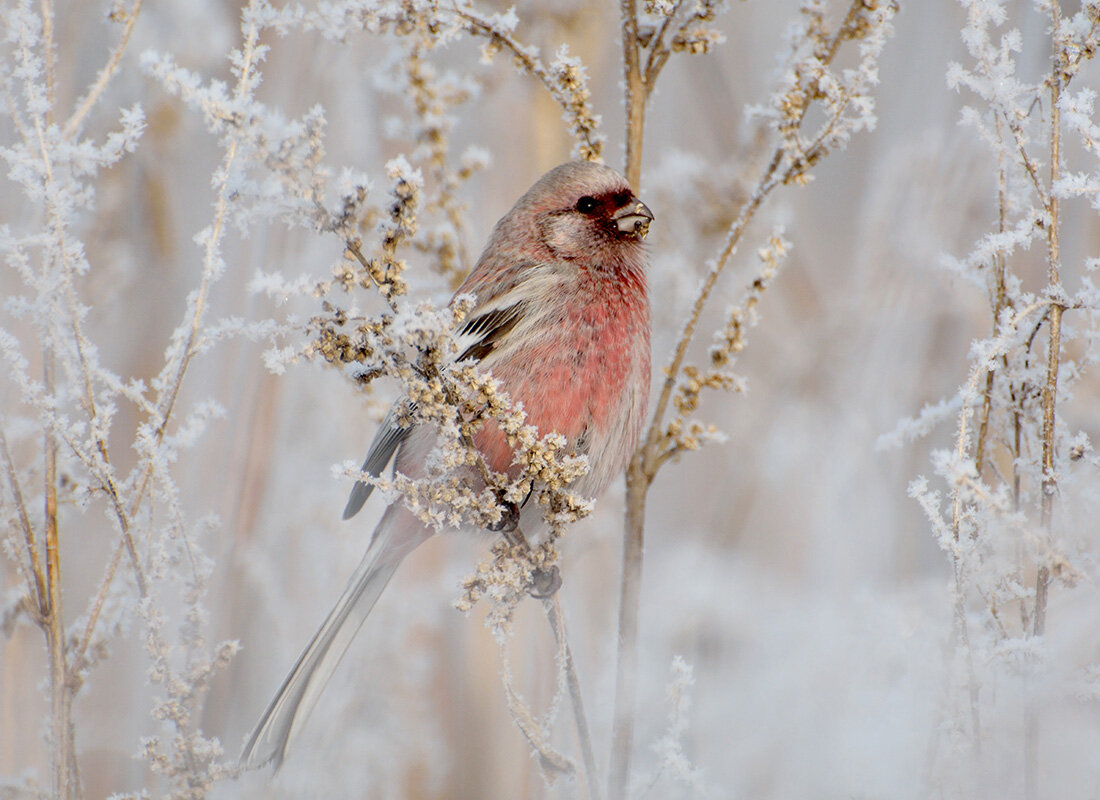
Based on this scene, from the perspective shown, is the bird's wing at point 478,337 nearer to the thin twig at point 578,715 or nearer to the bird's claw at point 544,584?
the bird's claw at point 544,584

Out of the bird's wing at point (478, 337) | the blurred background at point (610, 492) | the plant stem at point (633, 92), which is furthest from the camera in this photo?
the blurred background at point (610, 492)

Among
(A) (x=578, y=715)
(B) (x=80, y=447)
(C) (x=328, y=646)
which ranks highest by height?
(B) (x=80, y=447)

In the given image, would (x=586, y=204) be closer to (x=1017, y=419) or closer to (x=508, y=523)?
(x=508, y=523)

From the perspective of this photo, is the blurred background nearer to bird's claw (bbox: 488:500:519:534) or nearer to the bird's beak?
the bird's beak

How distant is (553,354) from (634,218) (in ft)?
→ 1.35

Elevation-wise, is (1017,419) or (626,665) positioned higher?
(1017,419)

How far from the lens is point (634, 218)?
228cm

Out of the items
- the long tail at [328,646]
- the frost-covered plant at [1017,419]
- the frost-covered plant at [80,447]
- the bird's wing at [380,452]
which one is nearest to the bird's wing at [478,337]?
the bird's wing at [380,452]

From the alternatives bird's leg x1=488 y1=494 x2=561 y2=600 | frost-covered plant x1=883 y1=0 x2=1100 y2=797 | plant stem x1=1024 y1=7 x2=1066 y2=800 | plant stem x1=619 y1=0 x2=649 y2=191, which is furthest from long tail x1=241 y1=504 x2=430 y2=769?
plant stem x1=1024 y1=7 x2=1066 y2=800

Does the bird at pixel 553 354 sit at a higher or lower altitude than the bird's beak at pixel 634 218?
lower

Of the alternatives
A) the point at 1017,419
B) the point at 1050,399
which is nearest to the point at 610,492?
the point at 1017,419

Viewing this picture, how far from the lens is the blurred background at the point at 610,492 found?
257 cm

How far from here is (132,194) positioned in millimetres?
2922

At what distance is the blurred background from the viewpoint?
2566 mm
